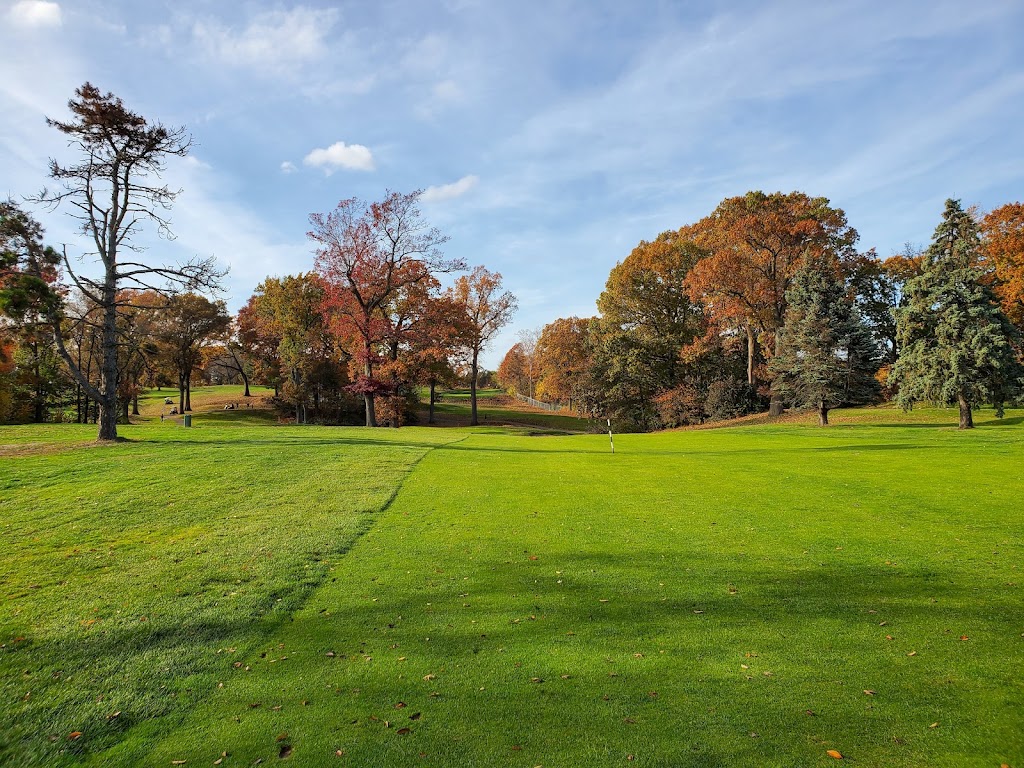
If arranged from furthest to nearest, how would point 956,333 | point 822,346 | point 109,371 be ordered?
point 822,346, point 956,333, point 109,371

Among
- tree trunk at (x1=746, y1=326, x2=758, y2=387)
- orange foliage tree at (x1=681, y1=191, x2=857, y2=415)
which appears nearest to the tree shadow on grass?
orange foliage tree at (x1=681, y1=191, x2=857, y2=415)

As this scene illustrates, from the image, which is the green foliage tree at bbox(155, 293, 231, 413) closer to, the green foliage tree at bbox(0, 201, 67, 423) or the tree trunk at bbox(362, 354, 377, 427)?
the green foliage tree at bbox(0, 201, 67, 423)

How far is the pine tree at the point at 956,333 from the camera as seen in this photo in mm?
22641

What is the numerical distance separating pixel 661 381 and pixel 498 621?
38.9m

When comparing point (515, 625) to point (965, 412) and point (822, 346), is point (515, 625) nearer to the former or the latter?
point (965, 412)

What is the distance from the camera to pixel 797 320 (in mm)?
28719

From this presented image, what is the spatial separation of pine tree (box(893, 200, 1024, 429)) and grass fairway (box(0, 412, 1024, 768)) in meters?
15.3

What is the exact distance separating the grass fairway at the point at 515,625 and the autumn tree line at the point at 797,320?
1611cm

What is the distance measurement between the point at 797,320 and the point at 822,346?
2204 millimetres

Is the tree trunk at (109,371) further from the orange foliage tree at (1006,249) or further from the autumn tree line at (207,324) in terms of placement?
the orange foliage tree at (1006,249)

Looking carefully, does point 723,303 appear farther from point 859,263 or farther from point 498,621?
point 498,621

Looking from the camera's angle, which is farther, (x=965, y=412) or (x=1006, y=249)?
(x=1006, y=249)

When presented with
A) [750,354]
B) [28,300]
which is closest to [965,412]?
[750,354]

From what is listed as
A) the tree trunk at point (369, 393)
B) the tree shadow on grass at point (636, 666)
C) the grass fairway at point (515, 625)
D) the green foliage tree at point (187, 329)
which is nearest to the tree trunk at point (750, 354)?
the grass fairway at point (515, 625)
